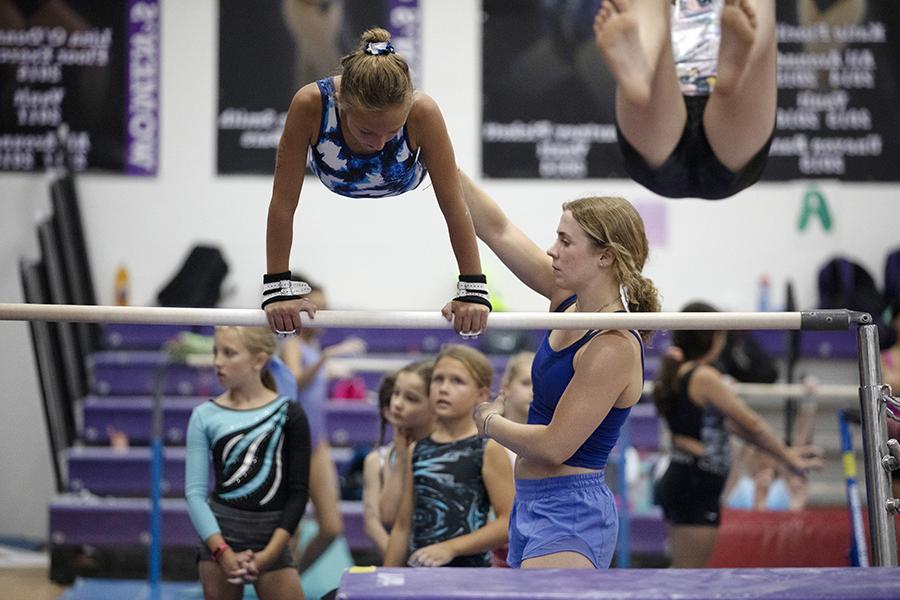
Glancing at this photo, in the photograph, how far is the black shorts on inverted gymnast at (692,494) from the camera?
4363mm

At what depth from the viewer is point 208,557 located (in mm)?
3279

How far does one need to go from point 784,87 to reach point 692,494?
4226 millimetres

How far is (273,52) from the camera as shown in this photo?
7.62m

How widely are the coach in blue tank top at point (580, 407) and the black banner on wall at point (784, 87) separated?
16.4ft

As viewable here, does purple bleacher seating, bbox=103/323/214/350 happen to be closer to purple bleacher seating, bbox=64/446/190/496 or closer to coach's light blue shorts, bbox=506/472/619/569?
purple bleacher seating, bbox=64/446/190/496

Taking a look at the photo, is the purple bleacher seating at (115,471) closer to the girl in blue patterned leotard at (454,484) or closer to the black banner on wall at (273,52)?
the black banner on wall at (273,52)

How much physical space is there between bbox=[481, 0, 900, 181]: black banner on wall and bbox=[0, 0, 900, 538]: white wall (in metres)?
0.16

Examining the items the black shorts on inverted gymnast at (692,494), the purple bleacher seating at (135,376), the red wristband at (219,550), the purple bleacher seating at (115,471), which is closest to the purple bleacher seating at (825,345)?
the black shorts on inverted gymnast at (692,494)

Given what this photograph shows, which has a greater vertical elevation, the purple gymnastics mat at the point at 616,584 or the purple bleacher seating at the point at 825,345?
the purple bleacher seating at the point at 825,345

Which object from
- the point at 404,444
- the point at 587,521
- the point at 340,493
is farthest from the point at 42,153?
the point at 587,521

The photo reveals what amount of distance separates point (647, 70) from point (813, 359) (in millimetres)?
4950

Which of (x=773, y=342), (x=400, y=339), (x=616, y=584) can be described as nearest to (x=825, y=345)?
(x=773, y=342)

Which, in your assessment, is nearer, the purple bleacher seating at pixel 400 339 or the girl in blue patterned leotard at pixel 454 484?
the girl in blue patterned leotard at pixel 454 484

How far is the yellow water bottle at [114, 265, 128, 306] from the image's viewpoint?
7.60 meters
